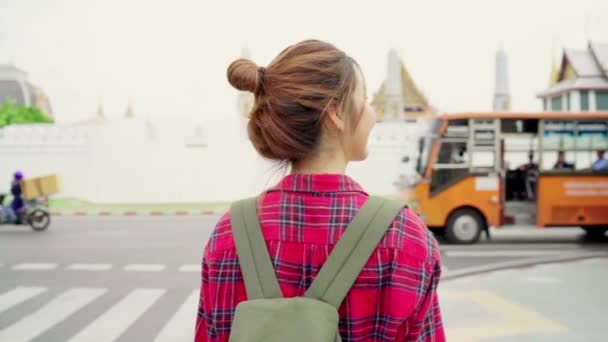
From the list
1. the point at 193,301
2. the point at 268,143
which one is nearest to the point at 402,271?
the point at 268,143

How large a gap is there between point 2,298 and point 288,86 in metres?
6.61

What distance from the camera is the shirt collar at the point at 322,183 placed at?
126 centimetres

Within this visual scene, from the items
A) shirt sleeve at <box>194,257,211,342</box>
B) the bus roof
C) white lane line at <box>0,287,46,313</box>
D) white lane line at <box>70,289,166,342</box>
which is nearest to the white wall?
the bus roof

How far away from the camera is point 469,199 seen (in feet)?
35.1

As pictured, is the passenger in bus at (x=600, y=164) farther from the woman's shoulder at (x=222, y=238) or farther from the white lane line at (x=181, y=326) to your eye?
the woman's shoulder at (x=222, y=238)

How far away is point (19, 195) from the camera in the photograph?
45.2ft

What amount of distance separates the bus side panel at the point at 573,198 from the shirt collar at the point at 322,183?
10.3 m

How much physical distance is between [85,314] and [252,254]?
5.25m

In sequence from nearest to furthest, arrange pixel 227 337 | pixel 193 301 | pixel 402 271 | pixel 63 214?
pixel 402 271
pixel 227 337
pixel 193 301
pixel 63 214

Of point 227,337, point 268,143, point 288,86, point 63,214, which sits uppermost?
point 288,86

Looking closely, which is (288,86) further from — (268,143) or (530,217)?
(530,217)

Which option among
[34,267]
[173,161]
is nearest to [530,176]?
[34,267]

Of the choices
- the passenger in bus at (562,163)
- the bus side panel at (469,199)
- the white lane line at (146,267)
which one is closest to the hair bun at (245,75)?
the white lane line at (146,267)

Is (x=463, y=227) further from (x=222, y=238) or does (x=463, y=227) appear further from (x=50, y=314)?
(x=222, y=238)
